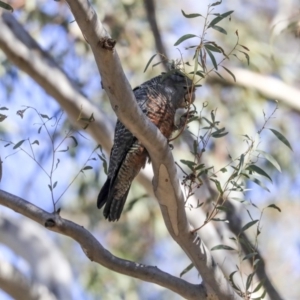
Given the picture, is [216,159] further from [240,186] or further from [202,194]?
[240,186]

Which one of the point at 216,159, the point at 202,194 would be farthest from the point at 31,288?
the point at 216,159

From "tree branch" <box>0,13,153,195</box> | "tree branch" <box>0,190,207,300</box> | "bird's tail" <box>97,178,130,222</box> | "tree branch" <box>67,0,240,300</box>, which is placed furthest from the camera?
"tree branch" <box>0,13,153,195</box>

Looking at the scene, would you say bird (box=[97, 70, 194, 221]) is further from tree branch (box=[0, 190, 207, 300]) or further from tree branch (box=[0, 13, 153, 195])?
tree branch (box=[0, 13, 153, 195])

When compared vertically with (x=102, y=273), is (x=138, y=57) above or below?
above

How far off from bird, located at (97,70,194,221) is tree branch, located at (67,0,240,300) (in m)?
0.59

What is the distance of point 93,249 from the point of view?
2.27 m

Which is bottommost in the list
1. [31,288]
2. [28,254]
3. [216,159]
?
[31,288]

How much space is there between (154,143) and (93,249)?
0.41 metres

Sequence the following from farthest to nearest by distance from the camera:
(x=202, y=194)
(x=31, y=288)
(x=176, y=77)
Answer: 1. (x=202, y=194)
2. (x=31, y=288)
3. (x=176, y=77)

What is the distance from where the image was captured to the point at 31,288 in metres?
3.56

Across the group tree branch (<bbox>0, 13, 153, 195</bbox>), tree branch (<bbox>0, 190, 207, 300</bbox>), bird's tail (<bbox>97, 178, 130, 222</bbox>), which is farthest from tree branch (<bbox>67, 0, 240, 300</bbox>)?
tree branch (<bbox>0, 13, 153, 195</bbox>)

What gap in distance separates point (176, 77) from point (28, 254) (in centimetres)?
165

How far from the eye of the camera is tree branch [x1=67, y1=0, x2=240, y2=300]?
1.88 meters

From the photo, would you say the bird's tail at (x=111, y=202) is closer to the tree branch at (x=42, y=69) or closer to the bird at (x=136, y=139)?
the bird at (x=136, y=139)
